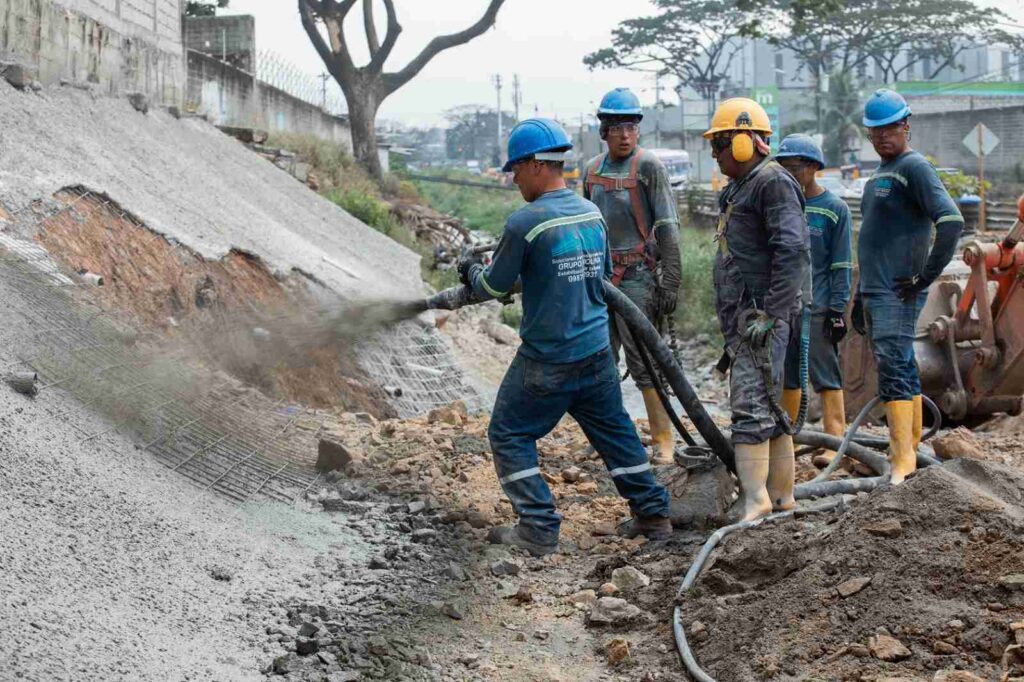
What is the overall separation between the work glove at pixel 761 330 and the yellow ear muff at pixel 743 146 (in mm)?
720

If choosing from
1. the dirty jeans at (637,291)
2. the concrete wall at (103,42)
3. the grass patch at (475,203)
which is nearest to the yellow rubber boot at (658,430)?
the dirty jeans at (637,291)

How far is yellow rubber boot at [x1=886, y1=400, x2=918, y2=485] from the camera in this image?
6.47 metres

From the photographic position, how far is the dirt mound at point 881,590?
12.9 feet

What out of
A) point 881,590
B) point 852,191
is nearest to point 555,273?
point 881,590

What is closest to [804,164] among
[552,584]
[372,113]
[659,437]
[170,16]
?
[659,437]

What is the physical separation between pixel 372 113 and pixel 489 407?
15507 mm

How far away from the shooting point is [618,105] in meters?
6.90

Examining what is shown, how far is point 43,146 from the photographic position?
935cm

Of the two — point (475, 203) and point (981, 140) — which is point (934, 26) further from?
point (981, 140)

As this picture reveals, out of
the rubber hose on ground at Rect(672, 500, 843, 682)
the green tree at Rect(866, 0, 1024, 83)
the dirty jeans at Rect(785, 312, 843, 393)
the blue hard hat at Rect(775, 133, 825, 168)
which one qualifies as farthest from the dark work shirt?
the green tree at Rect(866, 0, 1024, 83)

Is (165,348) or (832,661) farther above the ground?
(165,348)

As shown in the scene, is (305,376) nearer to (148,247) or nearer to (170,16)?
(148,247)

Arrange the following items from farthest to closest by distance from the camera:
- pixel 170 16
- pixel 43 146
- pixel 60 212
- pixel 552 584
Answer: pixel 170 16 → pixel 43 146 → pixel 60 212 → pixel 552 584

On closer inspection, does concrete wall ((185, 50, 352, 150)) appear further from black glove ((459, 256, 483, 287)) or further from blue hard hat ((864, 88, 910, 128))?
blue hard hat ((864, 88, 910, 128))
